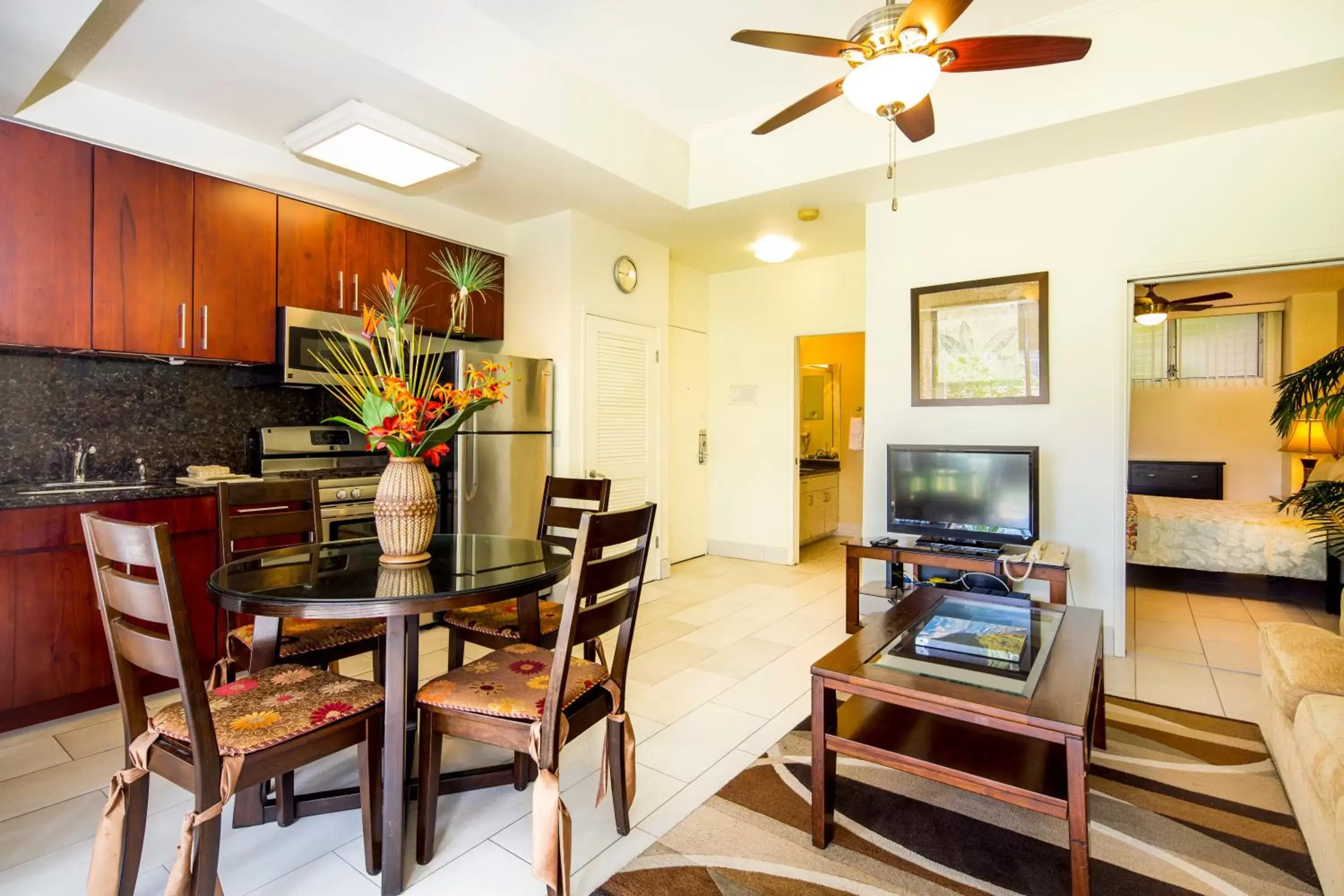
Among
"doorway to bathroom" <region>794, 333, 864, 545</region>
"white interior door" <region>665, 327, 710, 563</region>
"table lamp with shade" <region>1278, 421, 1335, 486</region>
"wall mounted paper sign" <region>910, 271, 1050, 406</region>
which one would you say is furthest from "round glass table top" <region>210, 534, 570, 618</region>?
"table lamp with shade" <region>1278, 421, 1335, 486</region>

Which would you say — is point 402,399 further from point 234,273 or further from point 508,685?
point 234,273

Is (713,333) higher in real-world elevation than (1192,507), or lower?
higher

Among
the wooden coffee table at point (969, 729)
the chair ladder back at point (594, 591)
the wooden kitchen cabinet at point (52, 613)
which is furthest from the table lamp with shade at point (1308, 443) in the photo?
the wooden kitchen cabinet at point (52, 613)

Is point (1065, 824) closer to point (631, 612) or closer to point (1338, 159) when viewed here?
point (631, 612)

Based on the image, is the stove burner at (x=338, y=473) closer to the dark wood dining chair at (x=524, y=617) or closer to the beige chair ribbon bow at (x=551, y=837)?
the dark wood dining chair at (x=524, y=617)

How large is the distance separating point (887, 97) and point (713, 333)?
4034 millimetres

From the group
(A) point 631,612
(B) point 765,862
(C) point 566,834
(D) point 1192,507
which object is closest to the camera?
(C) point 566,834

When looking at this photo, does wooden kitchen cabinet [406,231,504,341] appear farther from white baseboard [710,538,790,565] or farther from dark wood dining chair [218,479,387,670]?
white baseboard [710,538,790,565]

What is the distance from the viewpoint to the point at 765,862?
5.82 feet

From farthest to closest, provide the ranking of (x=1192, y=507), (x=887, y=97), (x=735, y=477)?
1. (x=735, y=477)
2. (x=1192, y=507)
3. (x=887, y=97)

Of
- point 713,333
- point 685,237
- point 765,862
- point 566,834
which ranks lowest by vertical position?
point 765,862

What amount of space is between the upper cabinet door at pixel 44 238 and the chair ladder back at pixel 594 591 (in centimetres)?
264

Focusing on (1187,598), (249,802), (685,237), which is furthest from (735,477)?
(249,802)

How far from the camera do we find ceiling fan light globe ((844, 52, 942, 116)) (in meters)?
1.94
